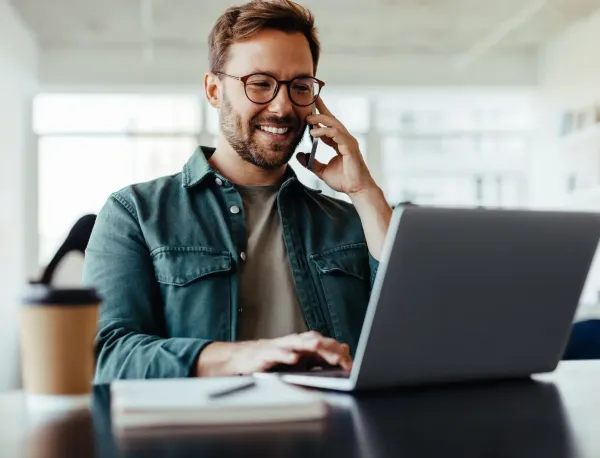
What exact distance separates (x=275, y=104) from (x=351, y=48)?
19.9ft

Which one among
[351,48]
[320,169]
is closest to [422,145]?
[351,48]

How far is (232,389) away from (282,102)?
100cm

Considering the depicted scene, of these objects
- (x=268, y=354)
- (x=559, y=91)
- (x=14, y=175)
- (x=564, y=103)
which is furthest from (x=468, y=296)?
(x=559, y=91)

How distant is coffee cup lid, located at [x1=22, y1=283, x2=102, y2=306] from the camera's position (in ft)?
2.89

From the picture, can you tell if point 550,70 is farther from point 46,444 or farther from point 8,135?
point 46,444

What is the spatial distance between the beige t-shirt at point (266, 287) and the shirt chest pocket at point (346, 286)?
7 cm

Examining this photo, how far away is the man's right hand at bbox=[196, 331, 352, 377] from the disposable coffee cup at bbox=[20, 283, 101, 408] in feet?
0.91

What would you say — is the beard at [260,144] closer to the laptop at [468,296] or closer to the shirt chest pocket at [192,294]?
the shirt chest pocket at [192,294]

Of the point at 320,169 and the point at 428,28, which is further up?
the point at 428,28

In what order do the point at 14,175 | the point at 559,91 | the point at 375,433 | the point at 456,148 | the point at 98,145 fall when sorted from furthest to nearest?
the point at 456,148, the point at 98,145, the point at 559,91, the point at 14,175, the point at 375,433

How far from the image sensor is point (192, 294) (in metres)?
1.65

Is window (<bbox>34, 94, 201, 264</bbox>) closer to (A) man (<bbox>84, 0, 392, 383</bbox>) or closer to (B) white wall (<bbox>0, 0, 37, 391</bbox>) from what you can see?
(B) white wall (<bbox>0, 0, 37, 391</bbox>)

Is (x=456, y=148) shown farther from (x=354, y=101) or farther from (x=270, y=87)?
(x=270, y=87)

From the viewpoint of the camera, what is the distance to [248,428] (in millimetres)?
816
